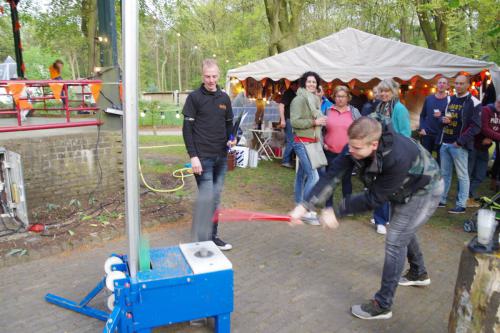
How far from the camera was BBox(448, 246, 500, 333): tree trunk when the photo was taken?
2.38 meters

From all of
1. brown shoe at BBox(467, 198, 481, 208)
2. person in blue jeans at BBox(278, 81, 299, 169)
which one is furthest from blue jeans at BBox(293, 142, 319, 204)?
person in blue jeans at BBox(278, 81, 299, 169)

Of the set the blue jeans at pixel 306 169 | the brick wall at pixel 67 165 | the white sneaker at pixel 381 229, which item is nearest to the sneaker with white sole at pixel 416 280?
the white sneaker at pixel 381 229

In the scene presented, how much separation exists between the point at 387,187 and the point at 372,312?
1.17 m

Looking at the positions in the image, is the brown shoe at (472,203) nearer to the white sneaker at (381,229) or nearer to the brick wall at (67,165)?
the white sneaker at (381,229)

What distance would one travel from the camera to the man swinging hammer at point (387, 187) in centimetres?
280

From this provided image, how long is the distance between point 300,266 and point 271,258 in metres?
0.37

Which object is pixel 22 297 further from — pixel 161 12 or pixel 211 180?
pixel 161 12

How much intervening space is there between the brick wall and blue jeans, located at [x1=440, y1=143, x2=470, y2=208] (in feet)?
17.5

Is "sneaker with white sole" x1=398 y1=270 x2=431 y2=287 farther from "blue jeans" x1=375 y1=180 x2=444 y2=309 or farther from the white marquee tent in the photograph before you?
the white marquee tent

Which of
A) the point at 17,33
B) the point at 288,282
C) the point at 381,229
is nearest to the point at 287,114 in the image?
the point at 381,229

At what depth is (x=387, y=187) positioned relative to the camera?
114 inches

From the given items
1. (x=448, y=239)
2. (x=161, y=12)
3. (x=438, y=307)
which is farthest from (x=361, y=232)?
(x=161, y=12)

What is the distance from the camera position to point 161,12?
68.0 feet

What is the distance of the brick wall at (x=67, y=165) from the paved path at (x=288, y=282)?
5.79ft
